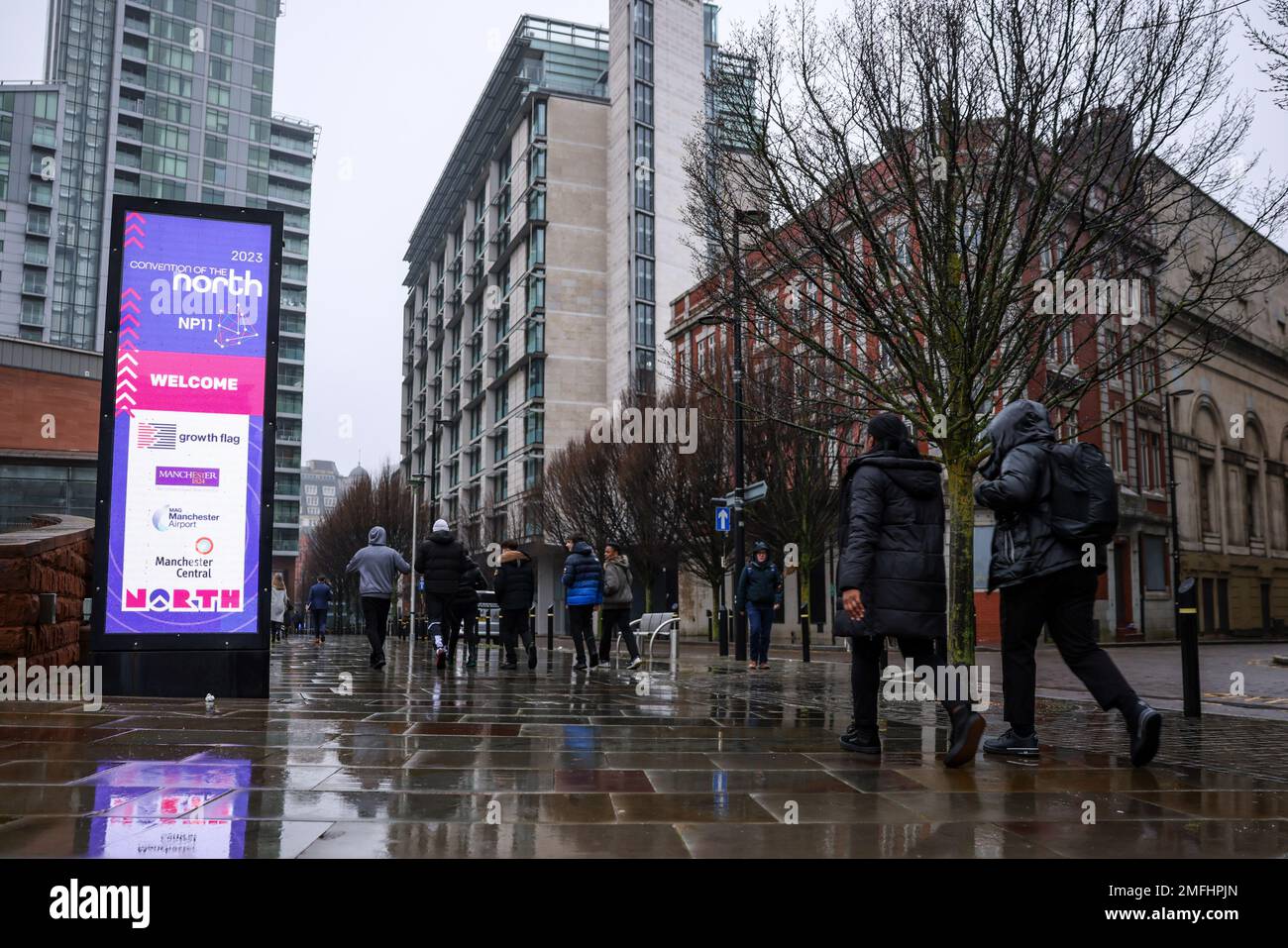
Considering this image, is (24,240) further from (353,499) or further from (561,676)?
(561,676)

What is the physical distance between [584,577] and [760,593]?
340 centimetres

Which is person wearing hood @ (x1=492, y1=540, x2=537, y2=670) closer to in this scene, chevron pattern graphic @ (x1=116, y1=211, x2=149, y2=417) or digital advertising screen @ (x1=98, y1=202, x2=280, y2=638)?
digital advertising screen @ (x1=98, y1=202, x2=280, y2=638)

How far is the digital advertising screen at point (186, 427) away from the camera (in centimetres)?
853

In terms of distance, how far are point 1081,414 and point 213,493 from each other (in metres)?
30.6

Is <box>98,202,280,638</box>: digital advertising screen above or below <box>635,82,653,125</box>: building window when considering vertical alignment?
below

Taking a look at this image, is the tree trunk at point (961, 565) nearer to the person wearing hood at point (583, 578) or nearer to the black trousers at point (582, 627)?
the person wearing hood at point (583, 578)

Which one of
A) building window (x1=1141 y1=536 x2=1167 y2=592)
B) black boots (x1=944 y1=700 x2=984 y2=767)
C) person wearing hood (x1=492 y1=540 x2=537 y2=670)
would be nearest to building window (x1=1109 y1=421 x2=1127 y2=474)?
building window (x1=1141 y1=536 x2=1167 y2=592)

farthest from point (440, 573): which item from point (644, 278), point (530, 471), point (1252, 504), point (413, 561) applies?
point (644, 278)

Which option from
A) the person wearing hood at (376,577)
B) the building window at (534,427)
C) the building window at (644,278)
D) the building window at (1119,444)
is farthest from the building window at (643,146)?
the person wearing hood at (376,577)

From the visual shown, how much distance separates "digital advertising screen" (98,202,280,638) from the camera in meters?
8.53

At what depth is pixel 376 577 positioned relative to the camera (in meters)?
13.2

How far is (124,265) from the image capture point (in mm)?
8656

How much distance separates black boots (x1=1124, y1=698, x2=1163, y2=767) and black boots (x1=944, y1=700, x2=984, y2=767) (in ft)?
2.75
